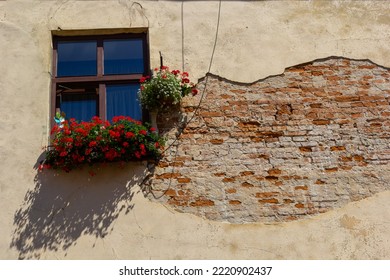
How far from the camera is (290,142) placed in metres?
5.61

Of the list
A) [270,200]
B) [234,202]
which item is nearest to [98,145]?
[234,202]

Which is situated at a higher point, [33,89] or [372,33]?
[372,33]

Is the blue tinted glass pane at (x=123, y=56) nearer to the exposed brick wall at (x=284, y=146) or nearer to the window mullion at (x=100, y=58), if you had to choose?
the window mullion at (x=100, y=58)

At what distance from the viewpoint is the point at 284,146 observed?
5.59 meters

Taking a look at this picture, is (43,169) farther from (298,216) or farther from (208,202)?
(298,216)

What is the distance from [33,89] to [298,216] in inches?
120

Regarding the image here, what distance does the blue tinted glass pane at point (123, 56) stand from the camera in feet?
19.9

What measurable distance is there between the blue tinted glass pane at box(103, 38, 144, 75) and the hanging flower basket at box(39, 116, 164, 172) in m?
0.88

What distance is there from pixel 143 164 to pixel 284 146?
1447 mm

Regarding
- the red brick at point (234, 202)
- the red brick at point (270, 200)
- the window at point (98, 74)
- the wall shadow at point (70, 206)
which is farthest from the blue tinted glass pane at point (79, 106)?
the red brick at point (270, 200)

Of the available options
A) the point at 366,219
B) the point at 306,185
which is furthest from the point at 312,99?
the point at 366,219

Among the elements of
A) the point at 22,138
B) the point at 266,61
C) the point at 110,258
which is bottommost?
the point at 110,258

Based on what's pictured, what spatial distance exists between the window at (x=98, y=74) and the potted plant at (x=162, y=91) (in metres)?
0.28

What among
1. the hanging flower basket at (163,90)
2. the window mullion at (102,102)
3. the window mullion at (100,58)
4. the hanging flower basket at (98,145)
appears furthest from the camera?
the window mullion at (100,58)
